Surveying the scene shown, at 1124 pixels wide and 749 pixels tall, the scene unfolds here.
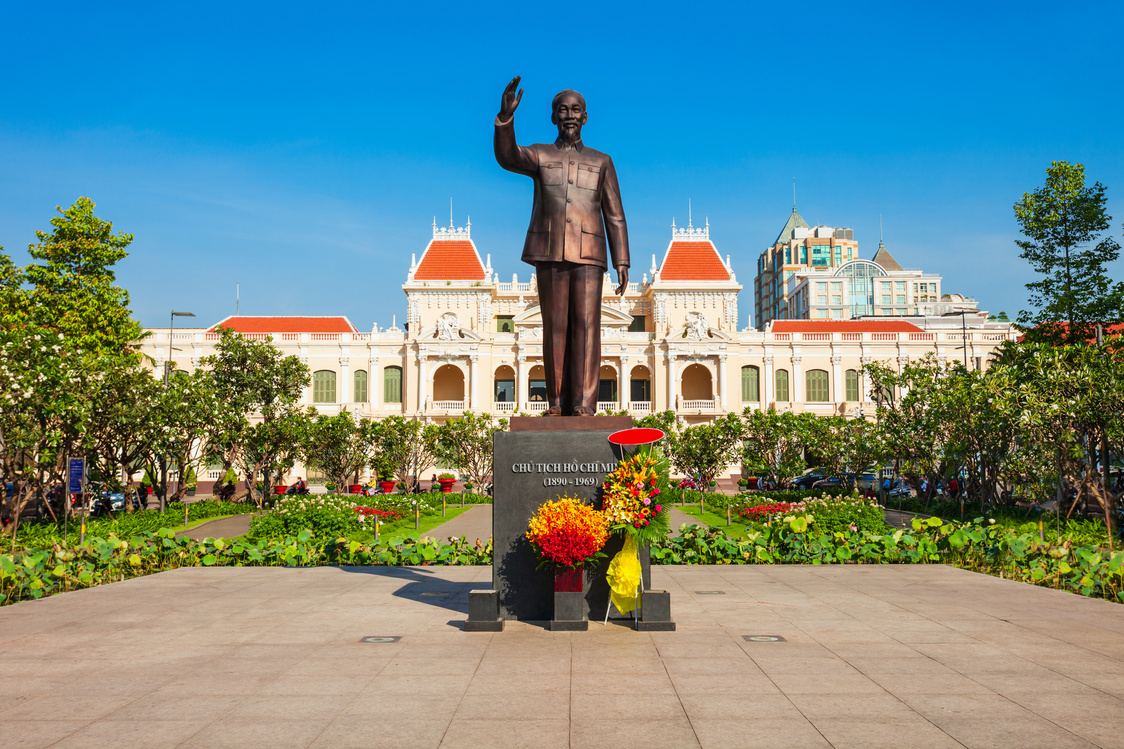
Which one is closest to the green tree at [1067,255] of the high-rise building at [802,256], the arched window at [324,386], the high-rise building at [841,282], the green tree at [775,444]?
the green tree at [775,444]

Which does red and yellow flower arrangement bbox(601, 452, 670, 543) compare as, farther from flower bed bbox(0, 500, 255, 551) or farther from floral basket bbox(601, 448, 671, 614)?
flower bed bbox(0, 500, 255, 551)

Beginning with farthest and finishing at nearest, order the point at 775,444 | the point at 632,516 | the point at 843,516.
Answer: the point at 775,444 → the point at 843,516 → the point at 632,516

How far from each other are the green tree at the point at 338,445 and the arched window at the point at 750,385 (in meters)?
25.7

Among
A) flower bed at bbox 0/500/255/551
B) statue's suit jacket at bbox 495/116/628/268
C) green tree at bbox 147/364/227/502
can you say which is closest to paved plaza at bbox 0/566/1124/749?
statue's suit jacket at bbox 495/116/628/268

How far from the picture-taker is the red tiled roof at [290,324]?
2031 inches

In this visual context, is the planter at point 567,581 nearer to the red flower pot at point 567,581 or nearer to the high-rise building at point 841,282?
the red flower pot at point 567,581

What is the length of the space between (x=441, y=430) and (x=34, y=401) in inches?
692

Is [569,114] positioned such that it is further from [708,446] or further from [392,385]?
[392,385]

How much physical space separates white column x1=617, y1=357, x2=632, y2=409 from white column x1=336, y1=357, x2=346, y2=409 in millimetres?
16451

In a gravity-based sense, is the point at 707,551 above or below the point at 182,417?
below

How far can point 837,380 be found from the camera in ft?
164

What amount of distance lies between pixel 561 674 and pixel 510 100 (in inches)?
205

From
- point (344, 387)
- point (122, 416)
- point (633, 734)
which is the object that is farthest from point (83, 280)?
point (633, 734)

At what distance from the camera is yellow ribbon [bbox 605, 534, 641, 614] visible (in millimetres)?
7328
